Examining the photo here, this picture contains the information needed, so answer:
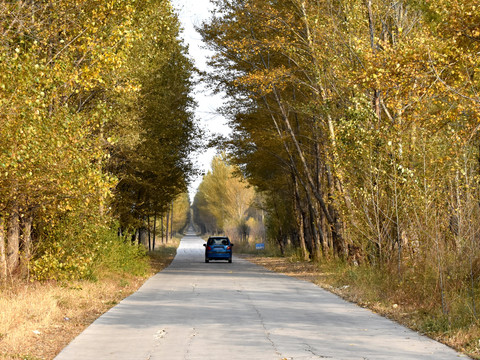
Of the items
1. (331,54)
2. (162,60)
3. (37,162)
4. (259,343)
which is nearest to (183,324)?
(259,343)

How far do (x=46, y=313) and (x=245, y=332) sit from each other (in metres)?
3.72

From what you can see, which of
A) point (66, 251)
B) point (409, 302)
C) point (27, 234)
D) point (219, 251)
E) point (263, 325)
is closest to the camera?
point (263, 325)

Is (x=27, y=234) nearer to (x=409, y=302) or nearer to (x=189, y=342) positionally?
(x=189, y=342)

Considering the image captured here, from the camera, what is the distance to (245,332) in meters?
10.3

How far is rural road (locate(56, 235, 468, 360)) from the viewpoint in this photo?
28.0 ft

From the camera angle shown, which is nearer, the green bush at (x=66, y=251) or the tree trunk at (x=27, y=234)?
the green bush at (x=66, y=251)

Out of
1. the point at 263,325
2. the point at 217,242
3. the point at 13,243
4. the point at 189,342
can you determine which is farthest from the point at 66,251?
the point at 217,242

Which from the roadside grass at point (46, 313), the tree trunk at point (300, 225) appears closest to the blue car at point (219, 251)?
the tree trunk at point (300, 225)

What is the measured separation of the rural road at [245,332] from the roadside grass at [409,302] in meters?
0.31

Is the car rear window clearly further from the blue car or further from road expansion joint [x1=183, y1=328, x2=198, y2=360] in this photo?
road expansion joint [x1=183, y1=328, x2=198, y2=360]

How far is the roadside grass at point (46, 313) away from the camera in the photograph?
896 centimetres

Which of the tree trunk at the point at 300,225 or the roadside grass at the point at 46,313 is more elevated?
the tree trunk at the point at 300,225

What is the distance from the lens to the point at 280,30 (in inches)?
930

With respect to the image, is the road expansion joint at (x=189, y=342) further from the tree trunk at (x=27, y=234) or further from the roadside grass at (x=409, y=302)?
the tree trunk at (x=27, y=234)
